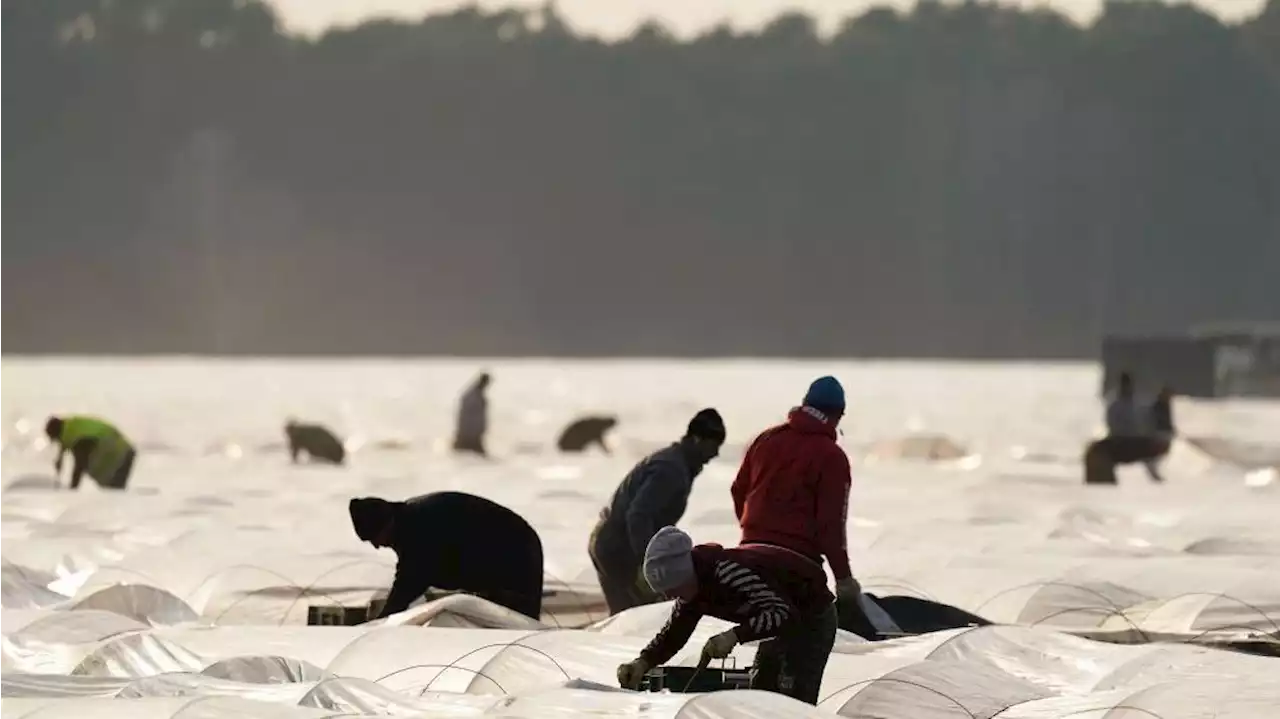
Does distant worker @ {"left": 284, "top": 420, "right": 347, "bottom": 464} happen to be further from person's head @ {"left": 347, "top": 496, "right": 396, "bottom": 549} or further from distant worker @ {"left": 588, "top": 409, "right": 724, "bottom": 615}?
person's head @ {"left": 347, "top": 496, "right": 396, "bottom": 549}

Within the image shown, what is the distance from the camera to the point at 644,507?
512 inches

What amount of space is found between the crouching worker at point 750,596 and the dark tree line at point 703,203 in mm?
160182

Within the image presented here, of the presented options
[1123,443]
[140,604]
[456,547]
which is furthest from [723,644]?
[1123,443]

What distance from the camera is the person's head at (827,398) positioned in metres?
9.32

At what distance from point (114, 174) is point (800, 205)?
2322 inches

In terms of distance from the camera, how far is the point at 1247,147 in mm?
176875

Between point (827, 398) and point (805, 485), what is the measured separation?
384 mm

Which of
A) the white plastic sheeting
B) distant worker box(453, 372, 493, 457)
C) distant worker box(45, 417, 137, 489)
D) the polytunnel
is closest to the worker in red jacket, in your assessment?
the white plastic sheeting

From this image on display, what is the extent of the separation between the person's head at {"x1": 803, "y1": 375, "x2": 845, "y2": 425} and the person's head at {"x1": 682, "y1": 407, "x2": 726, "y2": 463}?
2870 mm

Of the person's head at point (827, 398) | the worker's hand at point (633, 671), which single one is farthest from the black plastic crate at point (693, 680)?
the person's head at point (827, 398)

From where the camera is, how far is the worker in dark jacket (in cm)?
1333

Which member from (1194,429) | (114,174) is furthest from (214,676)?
(114,174)

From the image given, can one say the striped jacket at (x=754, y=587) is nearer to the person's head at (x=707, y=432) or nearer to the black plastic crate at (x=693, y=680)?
the black plastic crate at (x=693, y=680)

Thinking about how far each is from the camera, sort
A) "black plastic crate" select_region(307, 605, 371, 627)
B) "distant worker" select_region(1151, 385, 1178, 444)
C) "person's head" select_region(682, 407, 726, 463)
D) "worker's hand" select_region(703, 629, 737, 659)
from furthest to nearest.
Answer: "distant worker" select_region(1151, 385, 1178, 444)
"black plastic crate" select_region(307, 605, 371, 627)
"person's head" select_region(682, 407, 726, 463)
"worker's hand" select_region(703, 629, 737, 659)
